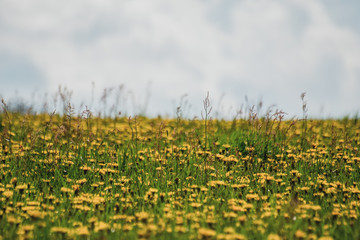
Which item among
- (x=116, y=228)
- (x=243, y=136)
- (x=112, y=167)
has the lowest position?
(x=116, y=228)

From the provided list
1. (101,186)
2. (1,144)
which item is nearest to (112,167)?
(101,186)

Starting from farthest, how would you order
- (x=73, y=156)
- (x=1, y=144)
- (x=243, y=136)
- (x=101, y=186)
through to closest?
(x=243, y=136) → (x=1, y=144) → (x=73, y=156) → (x=101, y=186)

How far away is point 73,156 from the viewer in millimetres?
5199

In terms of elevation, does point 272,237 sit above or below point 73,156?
below

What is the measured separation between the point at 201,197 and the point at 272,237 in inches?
54.0

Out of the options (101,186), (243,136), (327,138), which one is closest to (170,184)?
(101,186)

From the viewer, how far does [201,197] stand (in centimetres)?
388

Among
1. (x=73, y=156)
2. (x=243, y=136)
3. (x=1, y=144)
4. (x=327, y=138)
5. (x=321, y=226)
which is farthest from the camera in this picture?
(x=327, y=138)

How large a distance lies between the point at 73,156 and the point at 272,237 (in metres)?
3.44

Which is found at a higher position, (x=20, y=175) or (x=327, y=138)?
(x=327, y=138)

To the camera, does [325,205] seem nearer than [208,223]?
No

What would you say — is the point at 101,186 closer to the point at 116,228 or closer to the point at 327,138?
the point at 116,228

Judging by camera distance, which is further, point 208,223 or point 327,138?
point 327,138

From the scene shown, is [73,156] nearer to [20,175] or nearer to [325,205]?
[20,175]
